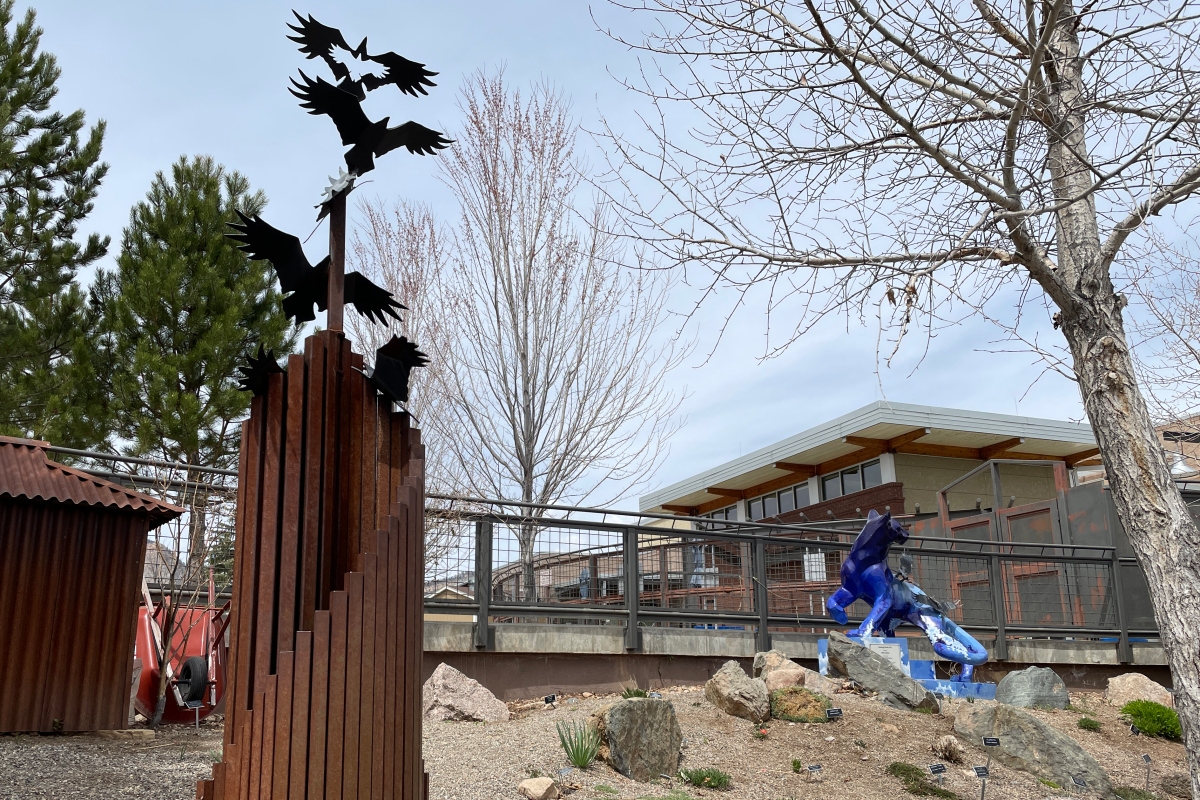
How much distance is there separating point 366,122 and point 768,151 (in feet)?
11.2

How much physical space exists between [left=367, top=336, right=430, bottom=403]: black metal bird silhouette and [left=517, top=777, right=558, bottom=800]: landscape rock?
3505mm

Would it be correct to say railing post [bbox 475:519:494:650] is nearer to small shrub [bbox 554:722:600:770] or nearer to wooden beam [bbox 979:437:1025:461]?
small shrub [bbox 554:722:600:770]

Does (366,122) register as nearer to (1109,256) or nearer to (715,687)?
(1109,256)

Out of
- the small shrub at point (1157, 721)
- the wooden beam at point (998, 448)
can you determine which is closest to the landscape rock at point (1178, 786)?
the small shrub at point (1157, 721)

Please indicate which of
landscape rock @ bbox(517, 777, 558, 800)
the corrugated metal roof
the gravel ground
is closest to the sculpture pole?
the gravel ground

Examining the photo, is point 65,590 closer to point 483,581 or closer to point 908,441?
point 483,581

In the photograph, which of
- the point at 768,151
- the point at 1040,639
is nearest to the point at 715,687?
the point at 768,151

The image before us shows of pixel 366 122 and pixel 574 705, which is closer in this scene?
pixel 366 122

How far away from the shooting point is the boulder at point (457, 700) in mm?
8180

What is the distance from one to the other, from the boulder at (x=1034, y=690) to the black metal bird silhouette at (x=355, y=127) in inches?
387

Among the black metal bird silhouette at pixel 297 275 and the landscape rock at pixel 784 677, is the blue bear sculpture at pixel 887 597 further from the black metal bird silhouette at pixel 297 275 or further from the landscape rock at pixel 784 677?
the black metal bird silhouette at pixel 297 275

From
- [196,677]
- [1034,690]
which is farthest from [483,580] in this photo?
[1034,690]

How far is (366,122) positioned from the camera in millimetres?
3941

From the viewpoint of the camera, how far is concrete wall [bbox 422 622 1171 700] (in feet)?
29.5
